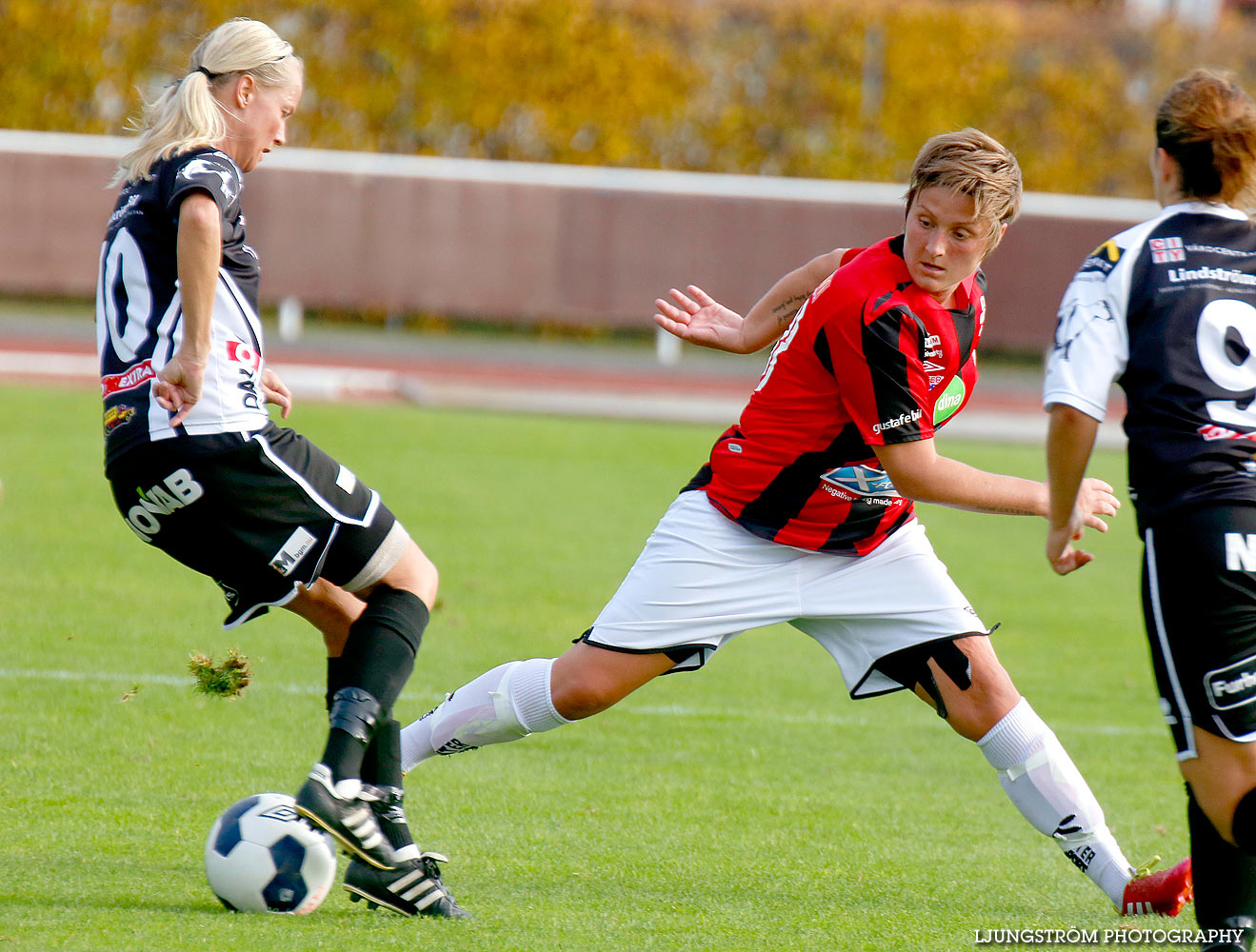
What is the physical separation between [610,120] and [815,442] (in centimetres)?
1893

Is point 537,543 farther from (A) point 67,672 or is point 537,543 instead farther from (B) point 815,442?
(B) point 815,442

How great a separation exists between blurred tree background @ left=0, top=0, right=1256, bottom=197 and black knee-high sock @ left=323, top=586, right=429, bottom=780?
1885cm

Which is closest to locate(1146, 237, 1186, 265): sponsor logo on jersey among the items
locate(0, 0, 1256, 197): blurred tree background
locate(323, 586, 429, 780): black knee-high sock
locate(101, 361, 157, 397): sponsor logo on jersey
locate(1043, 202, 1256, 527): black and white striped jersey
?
locate(1043, 202, 1256, 527): black and white striped jersey

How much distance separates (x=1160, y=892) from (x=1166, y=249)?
162 centimetres

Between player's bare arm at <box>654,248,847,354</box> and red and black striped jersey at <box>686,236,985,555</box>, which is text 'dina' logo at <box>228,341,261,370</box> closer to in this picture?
player's bare arm at <box>654,248,847,354</box>

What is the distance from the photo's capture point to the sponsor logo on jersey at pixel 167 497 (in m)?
3.44

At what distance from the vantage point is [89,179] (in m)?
18.8

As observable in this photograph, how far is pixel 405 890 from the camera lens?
3439 millimetres

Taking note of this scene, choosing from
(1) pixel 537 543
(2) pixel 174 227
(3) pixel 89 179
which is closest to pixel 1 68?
(3) pixel 89 179

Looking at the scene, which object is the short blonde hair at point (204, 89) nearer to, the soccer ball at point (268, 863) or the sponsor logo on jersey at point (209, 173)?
the sponsor logo on jersey at point (209, 173)

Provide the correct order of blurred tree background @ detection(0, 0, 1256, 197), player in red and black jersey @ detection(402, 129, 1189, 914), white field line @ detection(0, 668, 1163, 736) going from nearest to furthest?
player in red and black jersey @ detection(402, 129, 1189, 914)
white field line @ detection(0, 668, 1163, 736)
blurred tree background @ detection(0, 0, 1256, 197)

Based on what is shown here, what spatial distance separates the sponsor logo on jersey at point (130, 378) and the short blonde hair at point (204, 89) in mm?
453

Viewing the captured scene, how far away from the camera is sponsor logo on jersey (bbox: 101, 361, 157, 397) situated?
346 centimetres

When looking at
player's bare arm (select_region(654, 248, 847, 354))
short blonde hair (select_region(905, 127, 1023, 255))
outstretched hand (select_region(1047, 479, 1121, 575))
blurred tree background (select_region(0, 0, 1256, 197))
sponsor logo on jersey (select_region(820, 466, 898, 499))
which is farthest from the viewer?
blurred tree background (select_region(0, 0, 1256, 197))
